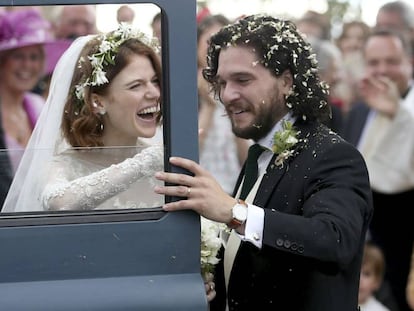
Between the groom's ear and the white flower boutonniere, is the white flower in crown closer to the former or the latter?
the groom's ear

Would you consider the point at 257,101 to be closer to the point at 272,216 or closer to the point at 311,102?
the point at 311,102

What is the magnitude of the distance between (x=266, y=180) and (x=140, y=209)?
54 cm

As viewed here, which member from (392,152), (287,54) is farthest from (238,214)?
(392,152)

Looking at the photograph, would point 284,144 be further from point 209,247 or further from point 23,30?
point 23,30

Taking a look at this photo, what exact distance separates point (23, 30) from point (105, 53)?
1581 millimetres

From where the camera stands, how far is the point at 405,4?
5.49m

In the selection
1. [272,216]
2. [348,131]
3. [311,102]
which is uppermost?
[311,102]

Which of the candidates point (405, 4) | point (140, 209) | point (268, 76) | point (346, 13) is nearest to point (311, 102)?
point (268, 76)

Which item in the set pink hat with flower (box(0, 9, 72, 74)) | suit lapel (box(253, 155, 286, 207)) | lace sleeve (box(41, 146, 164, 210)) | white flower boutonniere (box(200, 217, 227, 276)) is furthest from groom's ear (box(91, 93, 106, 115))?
pink hat with flower (box(0, 9, 72, 74))

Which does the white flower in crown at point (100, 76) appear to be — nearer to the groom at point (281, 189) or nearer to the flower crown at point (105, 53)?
the flower crown at point (105, 53)

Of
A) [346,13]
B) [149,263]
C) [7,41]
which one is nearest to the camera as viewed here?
[149,263]

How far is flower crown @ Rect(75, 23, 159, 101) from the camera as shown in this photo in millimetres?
2514

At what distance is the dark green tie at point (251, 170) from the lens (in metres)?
2.93

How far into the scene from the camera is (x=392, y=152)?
4.94 m
